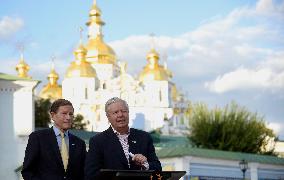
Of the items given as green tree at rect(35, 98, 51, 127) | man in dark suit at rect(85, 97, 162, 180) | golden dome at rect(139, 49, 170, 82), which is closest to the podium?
man in dark suit at rect(85, 97, 162, 180)

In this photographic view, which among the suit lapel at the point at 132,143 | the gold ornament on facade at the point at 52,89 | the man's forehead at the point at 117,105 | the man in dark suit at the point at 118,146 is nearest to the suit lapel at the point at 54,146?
the man in dark suit at the point at 118,146

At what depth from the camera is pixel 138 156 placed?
17.0ft

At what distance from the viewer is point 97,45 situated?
76062 mm

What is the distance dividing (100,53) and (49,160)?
2744 inches

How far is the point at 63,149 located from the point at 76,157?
0.37ft

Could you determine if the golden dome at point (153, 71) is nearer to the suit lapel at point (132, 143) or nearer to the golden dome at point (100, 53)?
the golden dome at point (100, 53)

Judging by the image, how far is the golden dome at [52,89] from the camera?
7144cm

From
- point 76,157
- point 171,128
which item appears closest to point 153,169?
point 76,157

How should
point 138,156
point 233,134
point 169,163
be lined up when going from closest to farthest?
1. point 138,156
2. point 169,163
3. point 233,134

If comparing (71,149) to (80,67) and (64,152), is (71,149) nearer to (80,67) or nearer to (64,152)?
(64,152)

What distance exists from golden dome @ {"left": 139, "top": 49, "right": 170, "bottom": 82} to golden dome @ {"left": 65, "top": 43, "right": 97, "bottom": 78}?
22.1ft

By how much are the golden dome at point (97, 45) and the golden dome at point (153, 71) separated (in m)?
→ 3.21

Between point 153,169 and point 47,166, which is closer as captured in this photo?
point 153,169

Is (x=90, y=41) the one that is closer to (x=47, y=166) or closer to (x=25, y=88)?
(x=25, y=88)
